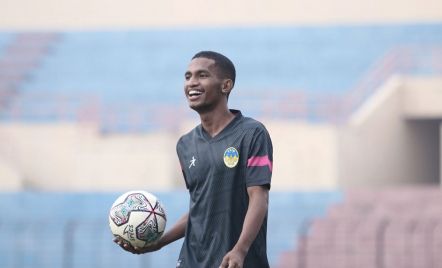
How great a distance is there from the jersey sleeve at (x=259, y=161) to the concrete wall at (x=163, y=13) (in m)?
18.7

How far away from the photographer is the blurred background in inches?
382

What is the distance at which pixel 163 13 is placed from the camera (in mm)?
21938

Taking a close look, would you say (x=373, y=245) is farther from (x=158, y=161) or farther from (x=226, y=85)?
(x=226, y=85)

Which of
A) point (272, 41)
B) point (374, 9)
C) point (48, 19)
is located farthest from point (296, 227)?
point (48, 19)

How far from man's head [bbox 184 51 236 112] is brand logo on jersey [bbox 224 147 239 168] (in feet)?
0.86

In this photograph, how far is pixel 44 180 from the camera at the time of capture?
13523 millimetres

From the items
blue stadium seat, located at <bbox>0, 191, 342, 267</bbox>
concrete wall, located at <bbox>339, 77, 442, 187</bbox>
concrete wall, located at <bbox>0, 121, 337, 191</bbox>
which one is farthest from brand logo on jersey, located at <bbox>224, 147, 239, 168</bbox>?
concrete wall, located at <bbox>339, 77, 442, 187</bbox>

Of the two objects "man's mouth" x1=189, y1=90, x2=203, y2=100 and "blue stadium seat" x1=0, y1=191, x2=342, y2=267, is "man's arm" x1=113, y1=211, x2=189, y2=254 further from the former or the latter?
"blue stadium seat" x1=0, y1=191, x2=342, y2=267

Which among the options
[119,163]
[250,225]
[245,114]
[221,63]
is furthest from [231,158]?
[245,114]

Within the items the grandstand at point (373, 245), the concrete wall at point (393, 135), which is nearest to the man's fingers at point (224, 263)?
the grandstand at point (373, 245)

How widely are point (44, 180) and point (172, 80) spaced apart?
6.38 m

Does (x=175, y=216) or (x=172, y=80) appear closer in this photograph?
(x=175, y=216)

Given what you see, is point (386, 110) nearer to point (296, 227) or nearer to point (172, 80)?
point (296, 227)

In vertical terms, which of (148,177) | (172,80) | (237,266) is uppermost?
(172,80)
